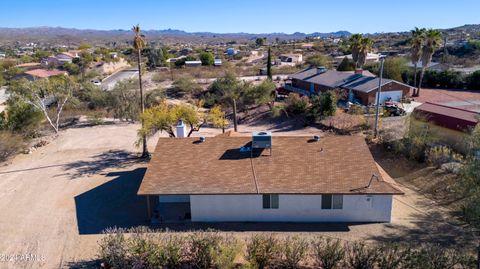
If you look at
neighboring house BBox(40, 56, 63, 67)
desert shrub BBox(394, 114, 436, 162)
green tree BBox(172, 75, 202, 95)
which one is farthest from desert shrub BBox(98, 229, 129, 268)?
neighboring house BBox(40, 56, 63, 67)

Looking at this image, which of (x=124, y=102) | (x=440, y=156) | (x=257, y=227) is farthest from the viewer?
(x=124, y=102)

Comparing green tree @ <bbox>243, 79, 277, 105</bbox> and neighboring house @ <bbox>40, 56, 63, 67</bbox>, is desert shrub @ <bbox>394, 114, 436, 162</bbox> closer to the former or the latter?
green tree @ <bbox>243, 79, 277, 105</bbox>

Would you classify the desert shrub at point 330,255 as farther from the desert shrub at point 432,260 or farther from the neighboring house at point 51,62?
the neighboring house at point 51,62

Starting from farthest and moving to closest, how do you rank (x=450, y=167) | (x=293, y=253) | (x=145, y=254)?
(x=450, y=167) → (x=145, y=254) → (x=293, y=253)

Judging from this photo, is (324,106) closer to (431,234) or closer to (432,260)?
(431,234)

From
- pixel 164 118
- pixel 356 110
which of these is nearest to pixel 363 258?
pixel 164 118

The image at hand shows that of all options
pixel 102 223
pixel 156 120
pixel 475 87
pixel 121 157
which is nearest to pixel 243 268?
pixel 102 223

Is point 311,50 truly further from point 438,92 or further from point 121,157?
point 121,157
